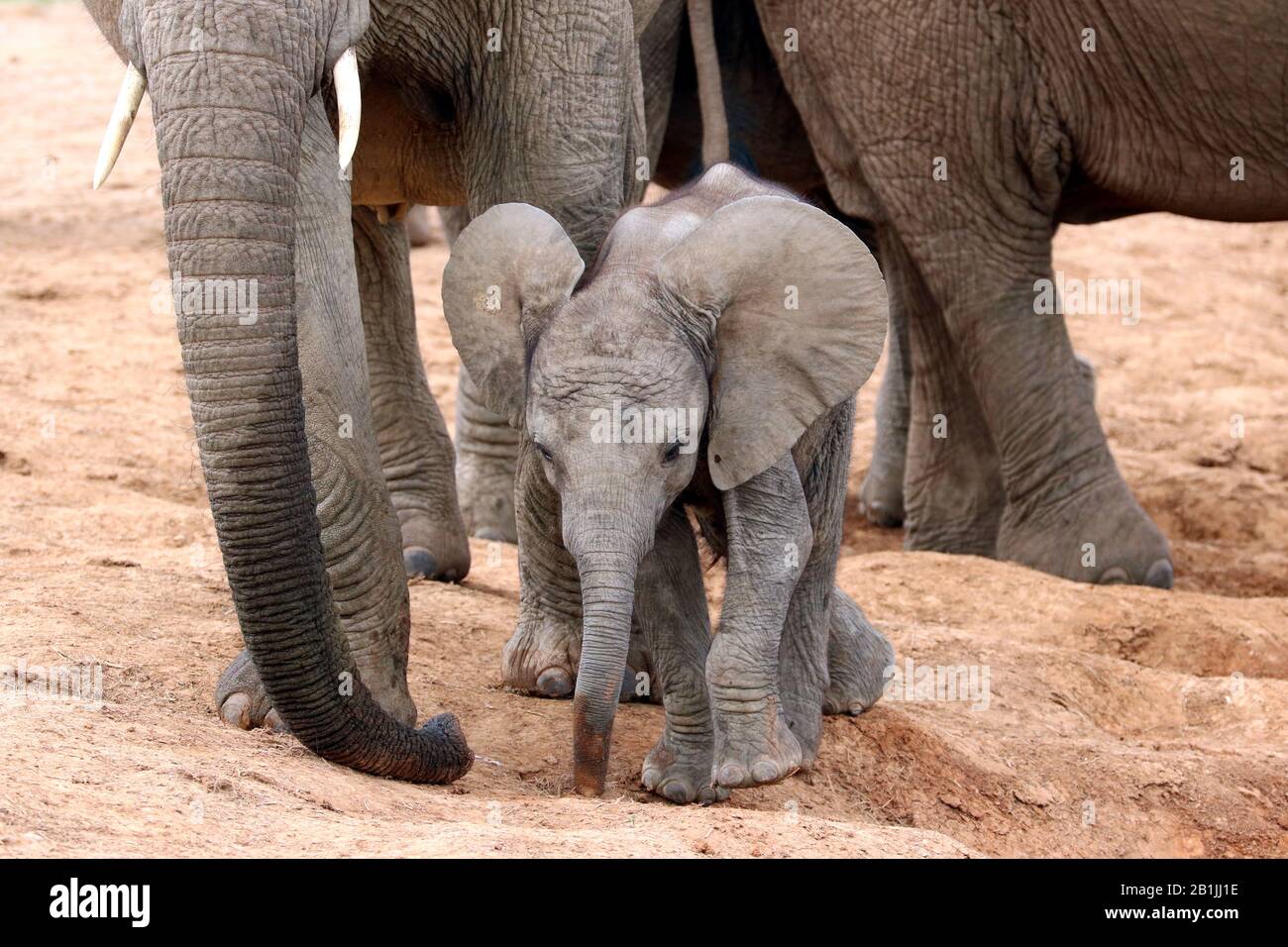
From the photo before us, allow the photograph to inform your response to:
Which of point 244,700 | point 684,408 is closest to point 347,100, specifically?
point 684,408

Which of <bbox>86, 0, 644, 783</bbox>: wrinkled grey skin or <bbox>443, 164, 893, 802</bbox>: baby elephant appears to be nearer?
<bbox>86, 0, 644, 783</bbox>: wrinkled grey skin

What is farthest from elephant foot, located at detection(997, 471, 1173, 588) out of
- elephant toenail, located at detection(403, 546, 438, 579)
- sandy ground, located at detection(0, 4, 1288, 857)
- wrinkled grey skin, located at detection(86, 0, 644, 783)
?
wrinkled grey skin, located at detection(86, 0, 644, 783)

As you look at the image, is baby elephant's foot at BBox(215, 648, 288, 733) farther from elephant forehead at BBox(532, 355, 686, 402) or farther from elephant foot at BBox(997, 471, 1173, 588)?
elephant foot at BBox(997, 471, 1173, 588)

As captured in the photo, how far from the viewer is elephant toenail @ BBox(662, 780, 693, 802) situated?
380cm

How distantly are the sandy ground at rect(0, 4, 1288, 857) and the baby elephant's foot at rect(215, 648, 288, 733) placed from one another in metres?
0.06

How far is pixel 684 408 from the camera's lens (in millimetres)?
3586

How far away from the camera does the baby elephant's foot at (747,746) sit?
12.0ft

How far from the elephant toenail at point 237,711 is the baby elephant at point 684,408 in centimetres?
67

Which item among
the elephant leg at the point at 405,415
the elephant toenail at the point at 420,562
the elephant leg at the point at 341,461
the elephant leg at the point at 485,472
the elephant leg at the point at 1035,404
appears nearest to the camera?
the elephant leg at the point at 341,461

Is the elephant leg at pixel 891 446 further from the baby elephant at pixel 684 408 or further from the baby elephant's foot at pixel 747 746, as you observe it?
the baby elephant's foot at pixel 747 746

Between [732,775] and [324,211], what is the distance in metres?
1.26

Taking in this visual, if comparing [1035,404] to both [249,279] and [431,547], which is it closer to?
[431,547]

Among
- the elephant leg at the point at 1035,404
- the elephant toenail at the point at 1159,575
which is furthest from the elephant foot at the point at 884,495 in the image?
the elephant toenail at the point at 1159,575
